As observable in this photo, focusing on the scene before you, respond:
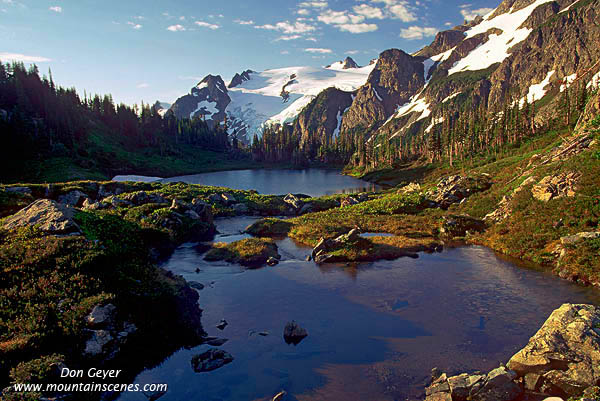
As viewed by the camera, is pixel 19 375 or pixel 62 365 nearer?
pixel 19 375

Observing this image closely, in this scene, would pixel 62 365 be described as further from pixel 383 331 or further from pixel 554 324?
pixel 554 324

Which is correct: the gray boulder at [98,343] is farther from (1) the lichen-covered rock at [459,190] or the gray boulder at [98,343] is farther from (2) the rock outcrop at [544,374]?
(1) the lichen-covered rock at [459,190]

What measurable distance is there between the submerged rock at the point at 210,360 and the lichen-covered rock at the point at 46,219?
14643 millimetres

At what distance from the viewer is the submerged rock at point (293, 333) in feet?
68.3

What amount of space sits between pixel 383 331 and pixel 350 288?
693 cm

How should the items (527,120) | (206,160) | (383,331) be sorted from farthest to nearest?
(206,160) → (527,120) → (383,331)

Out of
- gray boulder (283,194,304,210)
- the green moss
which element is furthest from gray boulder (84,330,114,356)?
gray boulder (283,194,304,210)

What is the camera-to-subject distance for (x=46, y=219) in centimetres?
2614

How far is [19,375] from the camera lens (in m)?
14.5

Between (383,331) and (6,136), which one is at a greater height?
(6,136)

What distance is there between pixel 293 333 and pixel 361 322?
4.54m

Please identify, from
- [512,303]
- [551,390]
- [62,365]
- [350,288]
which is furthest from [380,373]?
→ [62,365]

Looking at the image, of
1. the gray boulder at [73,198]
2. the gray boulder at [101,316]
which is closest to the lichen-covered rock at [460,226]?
the gray boulder at [101,316]

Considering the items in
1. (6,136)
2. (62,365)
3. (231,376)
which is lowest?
(231,376)
